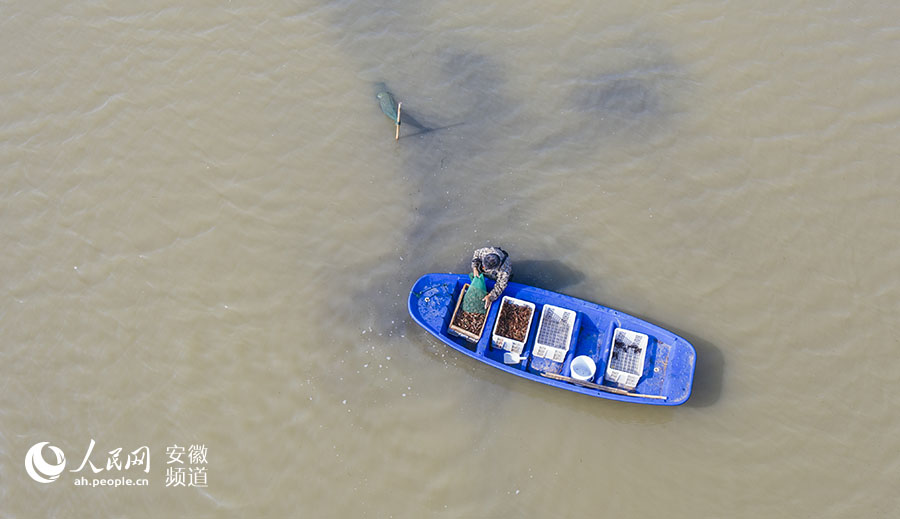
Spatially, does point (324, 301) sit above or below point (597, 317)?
below

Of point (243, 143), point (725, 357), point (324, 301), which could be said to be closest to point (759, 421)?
point (725, 357)

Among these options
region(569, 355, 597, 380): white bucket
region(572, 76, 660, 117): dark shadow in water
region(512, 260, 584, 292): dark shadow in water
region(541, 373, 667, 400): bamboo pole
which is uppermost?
region(572, 76, 660, 117): dark shadow in water

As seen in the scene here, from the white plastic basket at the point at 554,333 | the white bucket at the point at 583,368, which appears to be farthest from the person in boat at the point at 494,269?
the white bucket at the point at 583,368

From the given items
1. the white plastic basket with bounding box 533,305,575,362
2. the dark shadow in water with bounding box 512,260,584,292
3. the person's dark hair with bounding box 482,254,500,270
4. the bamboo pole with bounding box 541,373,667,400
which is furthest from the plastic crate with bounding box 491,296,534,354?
the dark shadow in water with bounding box 512,260,584,292

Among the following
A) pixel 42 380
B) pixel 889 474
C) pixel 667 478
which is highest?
pixel 889 474

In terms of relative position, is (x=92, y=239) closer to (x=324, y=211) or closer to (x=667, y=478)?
(x=324, y=211)

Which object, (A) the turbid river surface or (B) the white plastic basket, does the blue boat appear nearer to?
(B) the white plastic basket

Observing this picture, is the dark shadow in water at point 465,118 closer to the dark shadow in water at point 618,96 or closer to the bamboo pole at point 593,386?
the dark shadow in water at point 618,96
